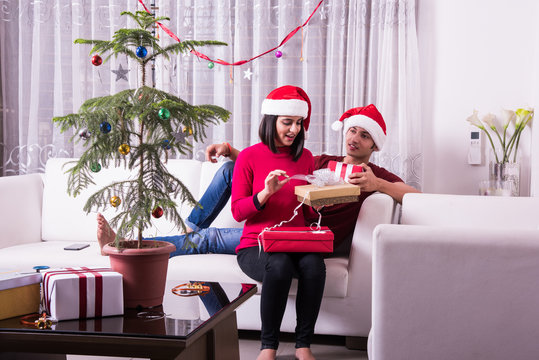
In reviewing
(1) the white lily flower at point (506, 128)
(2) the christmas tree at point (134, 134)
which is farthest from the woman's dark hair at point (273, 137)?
(1) the white lily flower at point (506, 128)

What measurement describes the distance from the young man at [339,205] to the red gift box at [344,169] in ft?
0.10

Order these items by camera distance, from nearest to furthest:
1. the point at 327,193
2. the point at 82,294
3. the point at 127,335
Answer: the point at 127,335 → the point at 82,294 → the point at 327,193

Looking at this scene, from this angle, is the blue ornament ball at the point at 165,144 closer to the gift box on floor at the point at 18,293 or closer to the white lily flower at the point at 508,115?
the gift box on floor at the point at 18,293

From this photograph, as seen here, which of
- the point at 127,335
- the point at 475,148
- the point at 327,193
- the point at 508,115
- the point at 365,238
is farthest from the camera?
the point at 475,148

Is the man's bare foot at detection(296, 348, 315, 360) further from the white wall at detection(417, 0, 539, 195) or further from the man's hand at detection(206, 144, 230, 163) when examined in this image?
the white wall at detection(417, 0, 539, 195)

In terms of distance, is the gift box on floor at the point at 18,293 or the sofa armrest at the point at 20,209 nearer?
the gift box on floor at the point at 18,293

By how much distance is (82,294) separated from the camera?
4.98 feet

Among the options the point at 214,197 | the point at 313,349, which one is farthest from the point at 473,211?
the point at 214,197

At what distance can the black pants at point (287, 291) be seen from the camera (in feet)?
7.39

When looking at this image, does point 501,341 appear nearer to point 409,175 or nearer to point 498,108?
point 409,175

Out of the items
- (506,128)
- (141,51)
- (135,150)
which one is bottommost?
(135,150)

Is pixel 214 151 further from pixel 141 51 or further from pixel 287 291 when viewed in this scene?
pixel 141 51

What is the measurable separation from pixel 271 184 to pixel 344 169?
1.50 ft

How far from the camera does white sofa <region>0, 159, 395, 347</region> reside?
8.05 feet
